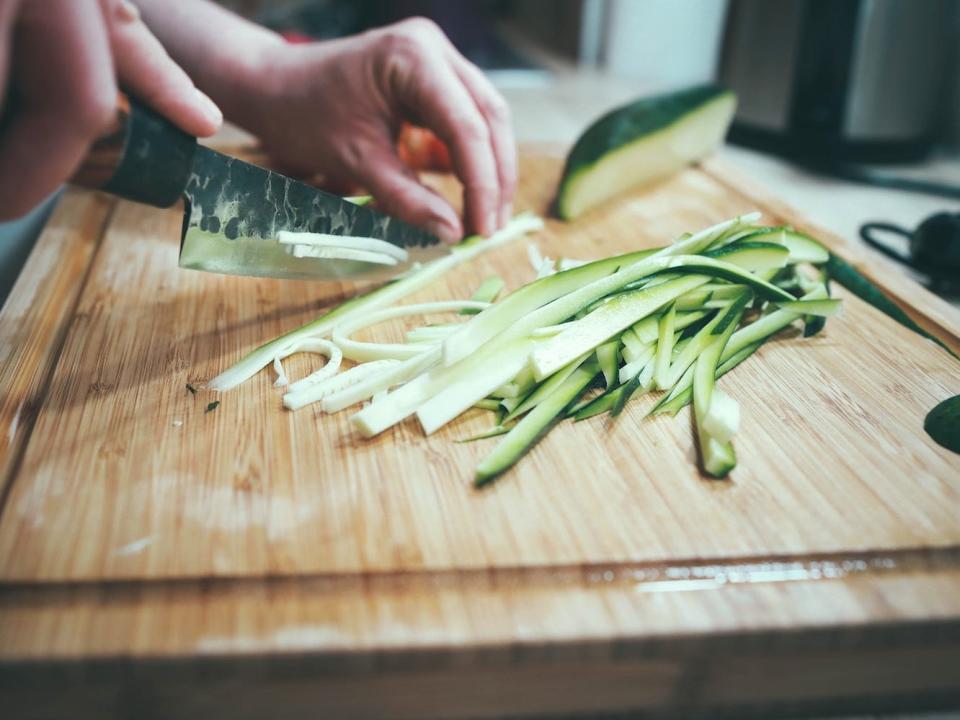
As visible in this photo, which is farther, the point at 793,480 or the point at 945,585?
the point at 793,480

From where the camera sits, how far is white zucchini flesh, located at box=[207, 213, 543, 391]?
1169 mm

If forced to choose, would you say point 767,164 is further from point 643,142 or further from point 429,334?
point 429,334

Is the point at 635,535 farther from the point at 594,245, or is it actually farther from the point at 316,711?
the point at 594,245

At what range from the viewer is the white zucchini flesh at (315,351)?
3.78ft

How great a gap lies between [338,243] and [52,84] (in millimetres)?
560

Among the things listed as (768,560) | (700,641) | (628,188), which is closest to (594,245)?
(628,188)

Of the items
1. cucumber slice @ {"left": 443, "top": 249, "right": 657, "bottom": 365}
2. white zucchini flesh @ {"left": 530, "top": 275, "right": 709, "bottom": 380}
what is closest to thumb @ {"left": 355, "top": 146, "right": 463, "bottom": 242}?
cucumber slice @ {"left": 443, "top": 249, "right": 657, "bottom": 365}

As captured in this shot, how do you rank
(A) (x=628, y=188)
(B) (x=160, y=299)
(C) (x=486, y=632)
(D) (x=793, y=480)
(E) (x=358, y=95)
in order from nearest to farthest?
(C) (x=486, y=632) < (D) (x=793, y=480) < (B) (x=160, y=299) < (E) (x=358, y=95) < (A) (x=628, y=188)

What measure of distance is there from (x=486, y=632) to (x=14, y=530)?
0.52 m

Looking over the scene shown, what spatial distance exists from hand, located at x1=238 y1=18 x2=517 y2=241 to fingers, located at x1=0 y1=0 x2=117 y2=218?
2.49 ft

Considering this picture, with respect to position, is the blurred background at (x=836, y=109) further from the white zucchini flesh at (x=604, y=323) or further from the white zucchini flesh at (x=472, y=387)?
the white zucchini flesh at (x=472, y=387)

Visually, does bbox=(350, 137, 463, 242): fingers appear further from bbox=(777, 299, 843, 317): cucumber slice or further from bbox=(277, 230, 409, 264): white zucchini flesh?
bbox=(777, 299, 843, 317): cucumber slice

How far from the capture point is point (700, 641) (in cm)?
79

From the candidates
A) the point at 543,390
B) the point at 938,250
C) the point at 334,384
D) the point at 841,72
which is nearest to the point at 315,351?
the point at 334,384
